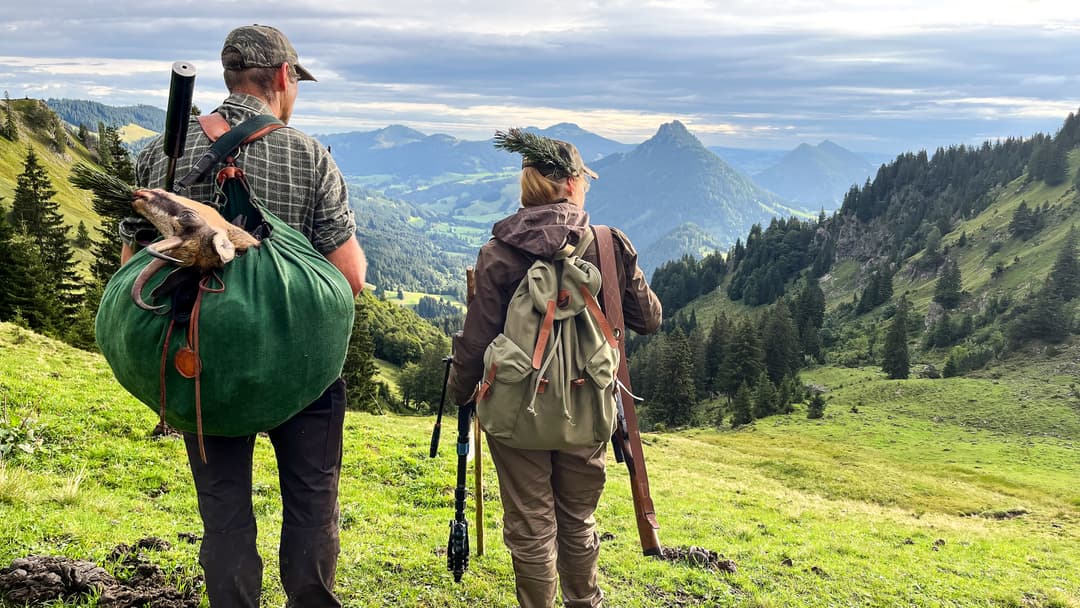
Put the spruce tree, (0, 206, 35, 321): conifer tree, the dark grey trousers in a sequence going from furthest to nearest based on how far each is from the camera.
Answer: the spruce tree < (0, 206, 35, 321): conifer tree < the dark grey trousers

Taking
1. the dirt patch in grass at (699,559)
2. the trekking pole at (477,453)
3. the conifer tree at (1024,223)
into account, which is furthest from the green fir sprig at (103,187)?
the conifer tree at (1024,223)

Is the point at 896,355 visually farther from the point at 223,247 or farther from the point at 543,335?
the point at 223,247

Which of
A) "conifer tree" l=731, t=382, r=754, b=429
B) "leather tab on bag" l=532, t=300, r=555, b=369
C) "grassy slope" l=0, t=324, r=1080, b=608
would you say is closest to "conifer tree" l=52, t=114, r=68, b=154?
"grassy slope" l=0, t=324, r=1080, b=608

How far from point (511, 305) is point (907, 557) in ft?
40.9

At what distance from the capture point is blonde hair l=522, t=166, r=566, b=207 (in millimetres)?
5078

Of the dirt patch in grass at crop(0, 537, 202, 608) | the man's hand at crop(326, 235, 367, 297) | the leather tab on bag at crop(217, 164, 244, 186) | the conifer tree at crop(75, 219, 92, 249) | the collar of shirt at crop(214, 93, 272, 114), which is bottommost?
the conifer tree at crop(75, 219, 92, 249)

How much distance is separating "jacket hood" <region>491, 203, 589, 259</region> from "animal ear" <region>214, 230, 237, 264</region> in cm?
201

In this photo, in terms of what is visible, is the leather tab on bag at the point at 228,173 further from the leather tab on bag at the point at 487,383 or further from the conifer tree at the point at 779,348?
Answer: the conifer tree at the point at 779,348

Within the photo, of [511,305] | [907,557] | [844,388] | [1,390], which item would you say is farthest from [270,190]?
[844,388]

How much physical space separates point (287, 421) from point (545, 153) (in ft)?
8.68

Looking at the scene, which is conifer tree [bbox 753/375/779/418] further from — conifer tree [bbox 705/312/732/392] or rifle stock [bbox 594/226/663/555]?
rifle stock [bbox 594/226/663/555]

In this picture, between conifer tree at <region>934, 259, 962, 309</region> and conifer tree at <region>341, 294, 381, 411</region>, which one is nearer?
conifer tree at <region>341, 294, 381, 411</region>

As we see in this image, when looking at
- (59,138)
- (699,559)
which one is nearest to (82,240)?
(59,138)

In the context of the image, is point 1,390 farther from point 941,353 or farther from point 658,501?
point 941,353
